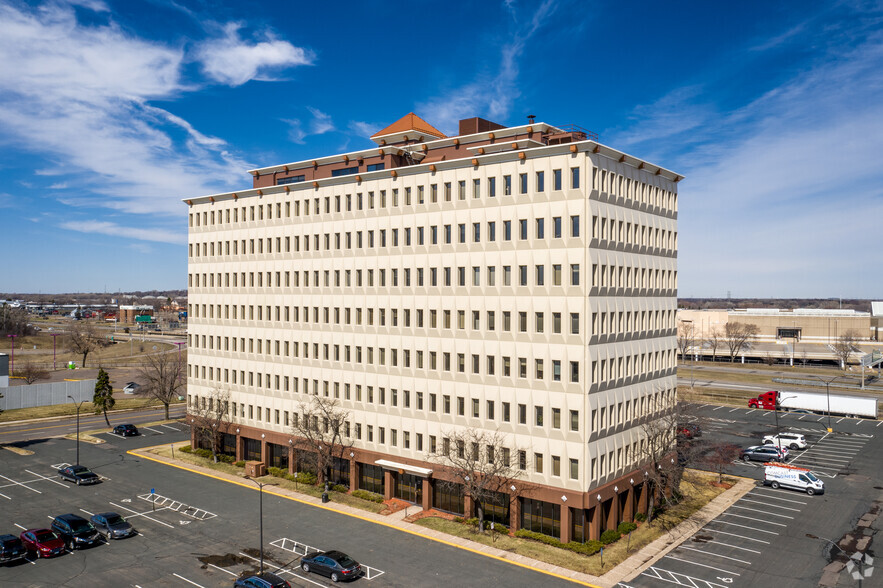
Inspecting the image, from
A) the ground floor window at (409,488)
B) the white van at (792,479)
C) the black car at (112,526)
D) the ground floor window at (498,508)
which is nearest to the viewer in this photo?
the black car at (112,526)

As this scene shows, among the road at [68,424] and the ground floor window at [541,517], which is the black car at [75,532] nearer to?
the ground floor window at [541,517]

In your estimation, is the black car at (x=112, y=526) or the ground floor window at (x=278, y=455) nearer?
the black car at (x=112, y=526)

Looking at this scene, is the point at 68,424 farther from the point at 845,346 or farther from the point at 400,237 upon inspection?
the point at 845,346

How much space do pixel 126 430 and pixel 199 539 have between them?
46077mm

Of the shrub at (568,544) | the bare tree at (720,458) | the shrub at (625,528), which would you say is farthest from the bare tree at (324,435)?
the bare tree at (720,458)

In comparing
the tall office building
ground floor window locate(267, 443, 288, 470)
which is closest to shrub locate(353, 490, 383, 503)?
the tall office building

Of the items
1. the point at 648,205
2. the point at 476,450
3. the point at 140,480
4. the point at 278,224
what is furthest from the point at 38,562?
the point at 648,205

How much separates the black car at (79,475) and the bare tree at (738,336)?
165678 millimetres

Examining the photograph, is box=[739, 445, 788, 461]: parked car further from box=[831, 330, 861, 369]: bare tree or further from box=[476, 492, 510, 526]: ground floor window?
box=[831, 330, 861, 369]: bare tree

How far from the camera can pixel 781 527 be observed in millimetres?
51250

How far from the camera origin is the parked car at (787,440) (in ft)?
260

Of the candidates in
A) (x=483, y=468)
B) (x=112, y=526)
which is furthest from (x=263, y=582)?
(x=483, y=468)

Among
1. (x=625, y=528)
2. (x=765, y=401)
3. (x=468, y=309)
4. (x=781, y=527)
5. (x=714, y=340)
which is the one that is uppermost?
(x=468, y=309)

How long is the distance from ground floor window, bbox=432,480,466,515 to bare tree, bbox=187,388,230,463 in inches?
1223
